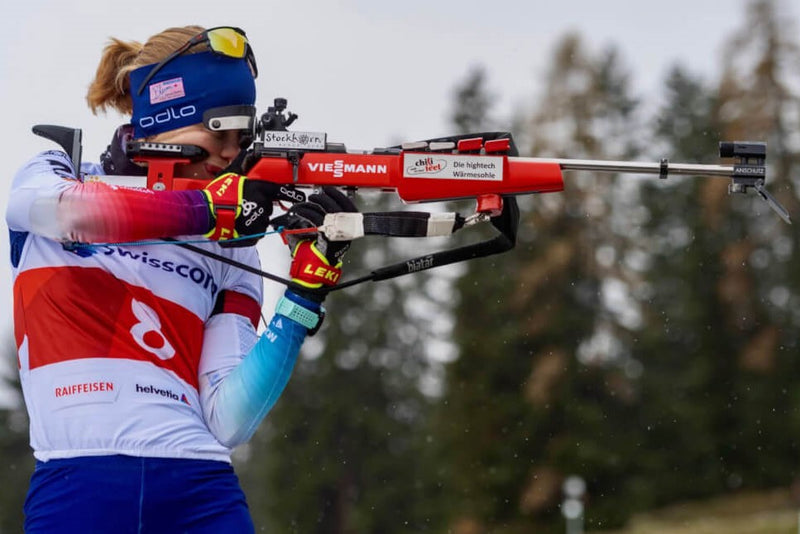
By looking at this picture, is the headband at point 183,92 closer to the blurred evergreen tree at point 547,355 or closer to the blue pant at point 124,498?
the blue pant at point 124,498

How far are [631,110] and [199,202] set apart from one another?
42.5 m

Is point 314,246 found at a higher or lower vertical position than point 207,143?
lower

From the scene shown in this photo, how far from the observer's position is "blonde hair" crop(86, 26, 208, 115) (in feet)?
14.8

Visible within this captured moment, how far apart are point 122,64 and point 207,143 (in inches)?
19.2

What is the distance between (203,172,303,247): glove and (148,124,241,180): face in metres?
0.18

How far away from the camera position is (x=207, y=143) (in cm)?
439

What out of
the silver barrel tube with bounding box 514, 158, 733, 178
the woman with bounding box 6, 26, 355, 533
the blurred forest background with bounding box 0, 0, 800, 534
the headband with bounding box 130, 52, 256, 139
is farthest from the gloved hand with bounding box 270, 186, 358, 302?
the blurred forest background with bounding box 0, 0, 800, 534

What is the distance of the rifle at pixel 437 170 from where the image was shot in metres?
4.35

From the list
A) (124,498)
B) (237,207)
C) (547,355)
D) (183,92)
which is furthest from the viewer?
(547,355)

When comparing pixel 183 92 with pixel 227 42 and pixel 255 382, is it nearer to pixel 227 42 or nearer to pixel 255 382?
pixel 227 42

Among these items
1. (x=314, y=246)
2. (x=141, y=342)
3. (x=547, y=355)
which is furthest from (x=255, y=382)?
(x=547, y=355)

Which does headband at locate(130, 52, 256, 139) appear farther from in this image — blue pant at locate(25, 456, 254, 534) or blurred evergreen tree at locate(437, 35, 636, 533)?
blurred evergreen tree at locate(437, 35, 636, 533)

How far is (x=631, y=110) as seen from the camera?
45.2 metres

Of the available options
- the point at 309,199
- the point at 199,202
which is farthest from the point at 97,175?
the point at 309,199
